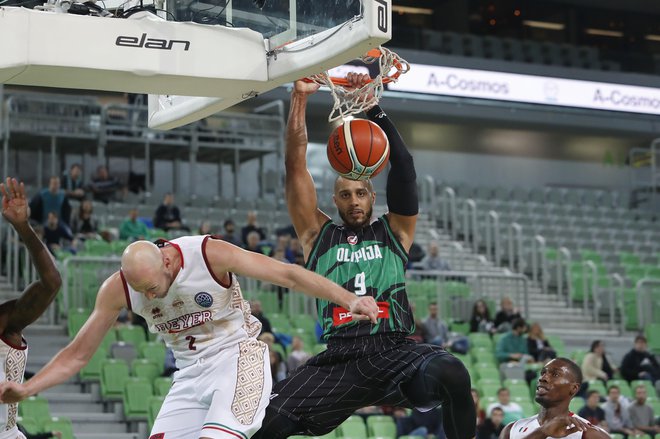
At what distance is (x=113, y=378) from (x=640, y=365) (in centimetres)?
770

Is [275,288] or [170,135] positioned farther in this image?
[170,135]

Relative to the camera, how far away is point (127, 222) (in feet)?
59.3

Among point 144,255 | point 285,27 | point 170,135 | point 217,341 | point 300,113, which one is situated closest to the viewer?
point 144,255

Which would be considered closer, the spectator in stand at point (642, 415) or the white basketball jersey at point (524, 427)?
the white basketball jersey at point (524, 427)

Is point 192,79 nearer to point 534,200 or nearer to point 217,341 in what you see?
point 217,341

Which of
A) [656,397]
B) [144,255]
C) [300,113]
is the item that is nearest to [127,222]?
[656,397]

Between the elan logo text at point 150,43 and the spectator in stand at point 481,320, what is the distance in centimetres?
1150

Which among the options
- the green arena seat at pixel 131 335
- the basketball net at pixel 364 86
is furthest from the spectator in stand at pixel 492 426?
the basketball net at pixel 364 86

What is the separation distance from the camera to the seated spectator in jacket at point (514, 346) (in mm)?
16125

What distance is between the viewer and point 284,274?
223 inches

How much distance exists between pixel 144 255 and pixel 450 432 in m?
2.12

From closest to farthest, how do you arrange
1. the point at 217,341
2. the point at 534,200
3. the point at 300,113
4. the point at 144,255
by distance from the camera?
1. the point at 144,255
2. the point at 217,341
3. the point at 300,113
4. the point at 534,200

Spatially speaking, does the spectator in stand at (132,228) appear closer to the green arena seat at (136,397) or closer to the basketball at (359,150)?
the green arena seat at (136,397)

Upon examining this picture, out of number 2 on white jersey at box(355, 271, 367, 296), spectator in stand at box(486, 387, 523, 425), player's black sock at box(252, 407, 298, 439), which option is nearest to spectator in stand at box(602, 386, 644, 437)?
spectator in stand at box(486, 387, 523, 425)
